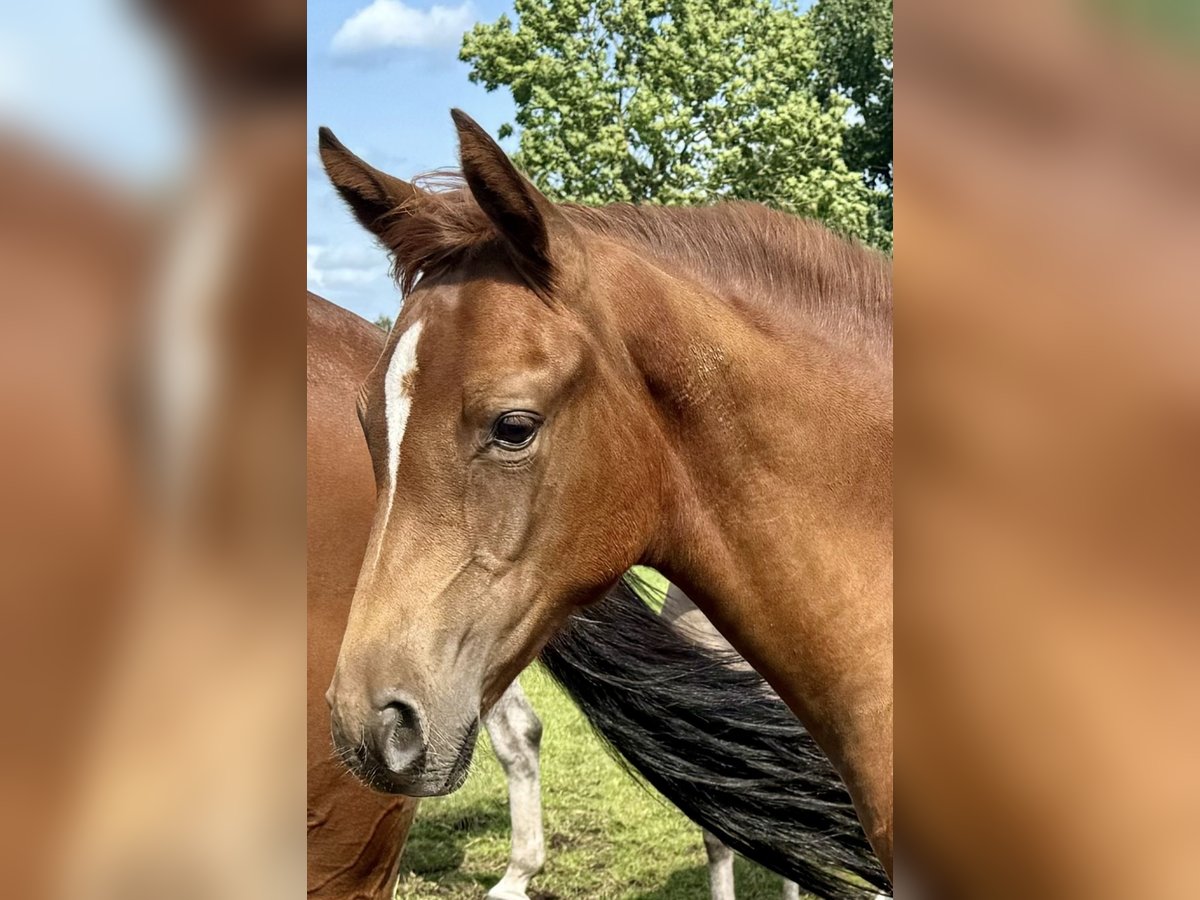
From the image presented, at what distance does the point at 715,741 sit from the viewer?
→ 230 centimetres

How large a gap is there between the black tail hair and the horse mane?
1116 mm

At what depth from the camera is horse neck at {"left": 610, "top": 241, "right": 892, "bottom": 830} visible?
1.34m

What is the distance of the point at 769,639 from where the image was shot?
1366 millimetres

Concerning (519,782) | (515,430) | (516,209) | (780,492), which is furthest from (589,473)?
(519,782)

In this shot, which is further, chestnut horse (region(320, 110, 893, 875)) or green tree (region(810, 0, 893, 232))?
green tree (region(810, 0, 893, 232))

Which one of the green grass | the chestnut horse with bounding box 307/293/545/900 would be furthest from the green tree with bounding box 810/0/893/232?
the chestnut horse with bounding box 307/293/545/900

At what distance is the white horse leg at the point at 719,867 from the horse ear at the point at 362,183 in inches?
88.4

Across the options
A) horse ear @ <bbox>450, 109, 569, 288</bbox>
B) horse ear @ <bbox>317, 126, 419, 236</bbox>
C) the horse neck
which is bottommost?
the horse neck

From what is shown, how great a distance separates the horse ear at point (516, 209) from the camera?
126 cm
